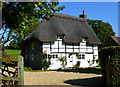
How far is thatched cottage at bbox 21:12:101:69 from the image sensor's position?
823 inches

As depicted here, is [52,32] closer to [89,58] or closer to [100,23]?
[89,58]

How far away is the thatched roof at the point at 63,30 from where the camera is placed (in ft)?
68.6

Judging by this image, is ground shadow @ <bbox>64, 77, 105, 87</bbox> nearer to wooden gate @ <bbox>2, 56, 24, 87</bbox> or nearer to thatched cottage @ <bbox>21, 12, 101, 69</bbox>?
wooden gate @ <bbox>2, 56, 24, 87</bbox>

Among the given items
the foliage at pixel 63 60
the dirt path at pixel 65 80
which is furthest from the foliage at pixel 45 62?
the dirt path at pixel 65 80

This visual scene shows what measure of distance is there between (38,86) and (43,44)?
1344 cm

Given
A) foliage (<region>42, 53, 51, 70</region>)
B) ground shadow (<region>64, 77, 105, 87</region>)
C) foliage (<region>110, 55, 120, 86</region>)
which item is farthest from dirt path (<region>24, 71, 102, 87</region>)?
foliage (<region>42, 53, 51, 70</region>)

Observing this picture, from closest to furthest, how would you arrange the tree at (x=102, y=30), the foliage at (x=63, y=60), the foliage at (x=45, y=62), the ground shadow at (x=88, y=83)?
1. the ground shadow at (x=88, y=83)
2. the foliage at (x=45, y=62)
3. the foliage at (x=63, y=60)
4. the tree at (x=102, y=30)

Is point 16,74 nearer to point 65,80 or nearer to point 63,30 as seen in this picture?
point 65,80

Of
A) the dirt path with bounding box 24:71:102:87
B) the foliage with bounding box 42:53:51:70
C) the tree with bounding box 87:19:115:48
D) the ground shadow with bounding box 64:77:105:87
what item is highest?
the tree with bounding box 87:19:115:48

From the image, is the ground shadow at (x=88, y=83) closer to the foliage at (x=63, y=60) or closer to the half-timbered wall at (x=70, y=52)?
the half-timbered wall at (x=70, y=52)

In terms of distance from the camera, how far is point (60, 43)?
71.0 ft

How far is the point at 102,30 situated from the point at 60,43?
66.3 ft

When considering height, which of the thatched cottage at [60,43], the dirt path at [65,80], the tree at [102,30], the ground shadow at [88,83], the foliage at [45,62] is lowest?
the dirt path at [65,80]

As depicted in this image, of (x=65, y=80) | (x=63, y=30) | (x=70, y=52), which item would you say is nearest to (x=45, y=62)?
(x=70, y=52)
